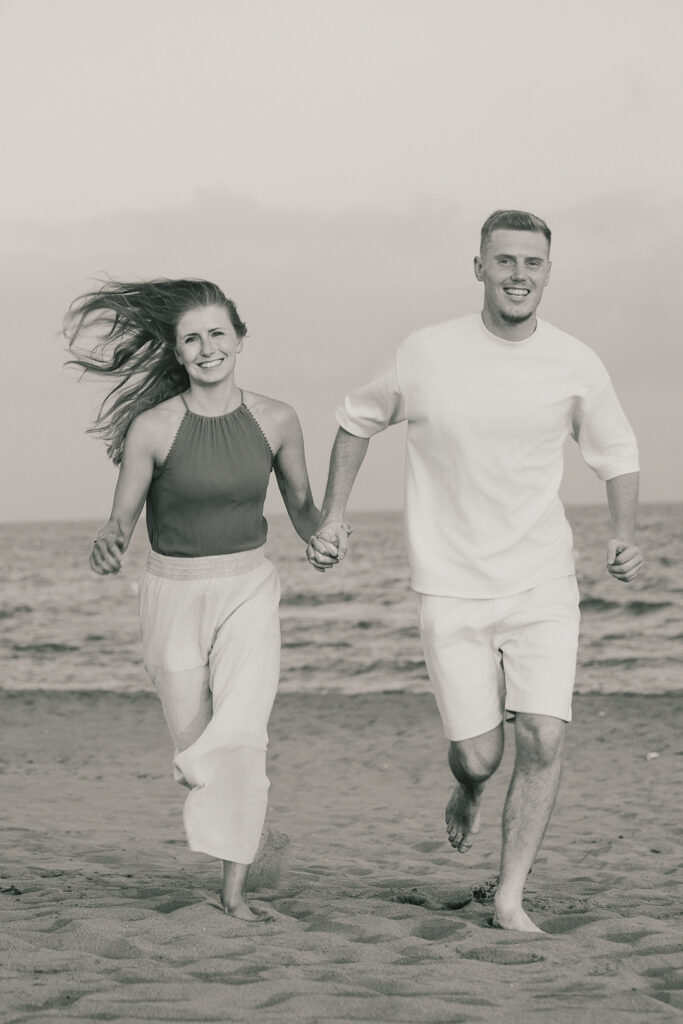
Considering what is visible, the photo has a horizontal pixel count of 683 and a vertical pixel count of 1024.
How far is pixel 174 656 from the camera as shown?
16.1ft

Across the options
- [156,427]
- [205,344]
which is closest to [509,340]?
[205,344]

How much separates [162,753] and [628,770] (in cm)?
421

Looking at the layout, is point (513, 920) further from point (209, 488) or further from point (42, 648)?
point (42, 648)

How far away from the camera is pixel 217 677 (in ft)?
16.0

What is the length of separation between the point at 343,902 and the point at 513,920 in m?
0.86

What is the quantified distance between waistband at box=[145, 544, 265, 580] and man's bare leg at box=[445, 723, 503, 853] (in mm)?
1091

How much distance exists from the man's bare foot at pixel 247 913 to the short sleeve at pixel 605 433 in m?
2.17

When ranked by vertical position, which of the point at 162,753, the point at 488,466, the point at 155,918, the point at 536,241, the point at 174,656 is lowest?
the point at 162,753

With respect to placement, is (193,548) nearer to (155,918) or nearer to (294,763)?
(155,918)

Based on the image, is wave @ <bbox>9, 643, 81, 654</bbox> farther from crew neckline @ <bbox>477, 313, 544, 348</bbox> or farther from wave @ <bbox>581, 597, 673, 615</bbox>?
crew neckline @ <bbox>477, 313, 544, 348</bbox>

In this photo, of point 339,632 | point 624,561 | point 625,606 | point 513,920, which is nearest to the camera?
point 513,920

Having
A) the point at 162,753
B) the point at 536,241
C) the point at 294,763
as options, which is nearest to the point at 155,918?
the point at 536,241

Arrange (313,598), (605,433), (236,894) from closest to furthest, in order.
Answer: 1. (236,894)
2. (605,433)
3. (313,598)

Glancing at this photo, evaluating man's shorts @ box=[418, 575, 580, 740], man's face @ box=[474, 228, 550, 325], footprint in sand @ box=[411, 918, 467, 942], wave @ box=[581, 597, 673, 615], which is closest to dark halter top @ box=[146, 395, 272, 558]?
man's shorts @ box=[418, 575, 580, 740]
